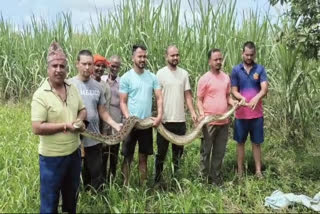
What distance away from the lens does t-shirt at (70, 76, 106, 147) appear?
13.5ft

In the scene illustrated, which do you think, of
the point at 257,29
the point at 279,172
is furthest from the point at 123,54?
the point at 279,172

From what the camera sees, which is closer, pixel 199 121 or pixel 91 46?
pixel 199 121

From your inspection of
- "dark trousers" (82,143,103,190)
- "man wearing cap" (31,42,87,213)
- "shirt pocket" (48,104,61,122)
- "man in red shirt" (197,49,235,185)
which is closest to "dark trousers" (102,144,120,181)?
"dark trousers" (82,143,103,190)

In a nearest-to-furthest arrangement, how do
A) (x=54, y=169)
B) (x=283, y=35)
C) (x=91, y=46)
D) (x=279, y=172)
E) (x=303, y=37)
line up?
(x=54, y=169) < (x=303, y=37) < (x=283, y=35) < (x=279, y=172) < (x=91, y=46)

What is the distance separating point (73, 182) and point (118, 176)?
1485 mm

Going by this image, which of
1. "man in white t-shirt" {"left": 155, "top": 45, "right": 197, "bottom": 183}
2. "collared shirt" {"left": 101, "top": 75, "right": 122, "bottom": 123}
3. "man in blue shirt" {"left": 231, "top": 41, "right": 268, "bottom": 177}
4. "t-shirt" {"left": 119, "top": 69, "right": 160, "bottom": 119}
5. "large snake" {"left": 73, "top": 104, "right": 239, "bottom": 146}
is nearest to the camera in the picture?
"large snake" {"left": 73, "top": 104, "right": 239, "bottom": 146}

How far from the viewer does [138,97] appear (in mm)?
4621

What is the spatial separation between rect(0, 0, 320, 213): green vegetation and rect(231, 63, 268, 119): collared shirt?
1.48 feet

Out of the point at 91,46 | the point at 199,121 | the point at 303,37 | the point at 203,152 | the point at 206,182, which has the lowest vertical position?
the point at 206,182

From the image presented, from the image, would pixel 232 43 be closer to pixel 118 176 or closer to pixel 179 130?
pixel 179 130

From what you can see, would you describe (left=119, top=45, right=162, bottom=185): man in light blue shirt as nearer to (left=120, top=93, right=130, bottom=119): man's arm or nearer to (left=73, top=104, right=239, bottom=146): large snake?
(left=120, top=93, right=130, bottom=119): man's arm

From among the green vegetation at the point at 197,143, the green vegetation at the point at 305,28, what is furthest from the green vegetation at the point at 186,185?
the green vegetation at the point at 305,28

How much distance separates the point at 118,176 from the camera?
504 cm

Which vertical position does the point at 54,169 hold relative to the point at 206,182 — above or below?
above
